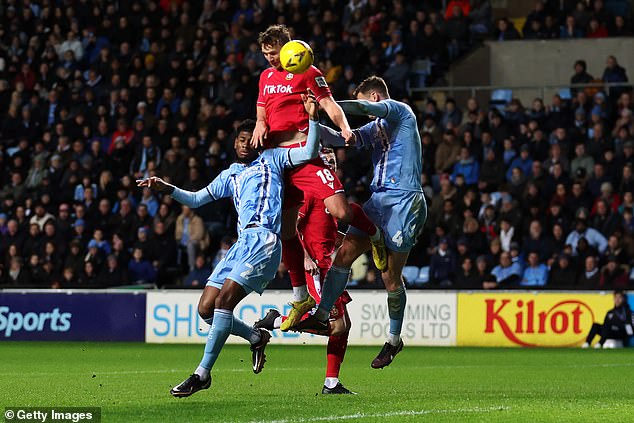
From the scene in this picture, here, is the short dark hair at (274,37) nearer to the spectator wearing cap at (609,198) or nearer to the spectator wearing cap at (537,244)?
the spectator wearing cap at (537,244)

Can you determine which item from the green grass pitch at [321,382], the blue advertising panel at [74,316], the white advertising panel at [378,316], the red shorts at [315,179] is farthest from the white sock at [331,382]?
the blue advertising panel at [74,316]

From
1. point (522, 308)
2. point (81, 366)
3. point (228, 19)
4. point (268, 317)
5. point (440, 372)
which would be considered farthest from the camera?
point (228, 19)

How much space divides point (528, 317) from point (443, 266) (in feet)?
5.68

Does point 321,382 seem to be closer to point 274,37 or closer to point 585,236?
point 274,37

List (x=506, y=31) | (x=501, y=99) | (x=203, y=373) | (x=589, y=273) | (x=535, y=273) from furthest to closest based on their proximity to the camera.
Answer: (x=506, y=31), (x=501, y=99), (x=535, y=273), (x=589, y=273), (x=203, y=373)

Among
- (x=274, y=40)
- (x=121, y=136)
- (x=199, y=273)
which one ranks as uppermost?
(x=274, y=40)

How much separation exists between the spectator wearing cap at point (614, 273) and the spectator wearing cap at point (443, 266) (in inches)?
95.7

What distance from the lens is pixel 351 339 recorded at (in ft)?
69.6

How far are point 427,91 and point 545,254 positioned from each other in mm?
5547

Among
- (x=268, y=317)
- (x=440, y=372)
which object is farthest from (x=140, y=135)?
(x=268, y=317)

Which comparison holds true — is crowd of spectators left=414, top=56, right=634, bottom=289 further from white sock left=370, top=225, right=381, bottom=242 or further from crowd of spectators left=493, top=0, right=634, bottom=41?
white sock left=370, top=225, right=381, bottom=242

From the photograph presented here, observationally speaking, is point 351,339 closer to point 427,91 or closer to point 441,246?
point 441,246

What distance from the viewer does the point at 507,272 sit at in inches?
835

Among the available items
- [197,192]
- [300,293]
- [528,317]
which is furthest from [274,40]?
[528,317]
